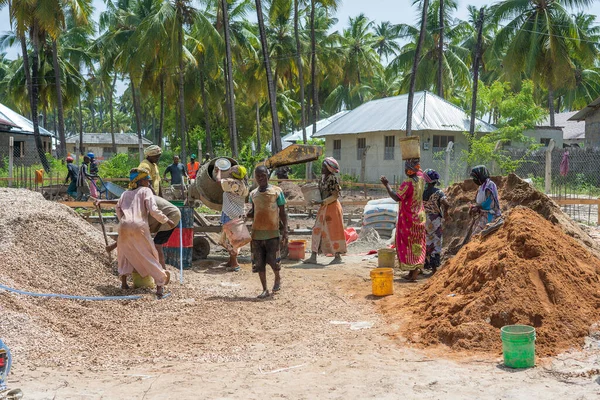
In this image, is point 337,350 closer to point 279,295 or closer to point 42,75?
point 279,295

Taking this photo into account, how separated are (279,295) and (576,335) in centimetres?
340

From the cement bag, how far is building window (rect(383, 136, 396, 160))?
64.5 ft

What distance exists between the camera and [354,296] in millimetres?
7691

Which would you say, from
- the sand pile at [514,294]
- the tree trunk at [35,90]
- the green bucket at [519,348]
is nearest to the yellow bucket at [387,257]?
the sand pile at [514,294]

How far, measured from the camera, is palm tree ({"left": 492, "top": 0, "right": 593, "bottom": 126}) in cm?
2847

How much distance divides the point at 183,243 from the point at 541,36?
2413 cm

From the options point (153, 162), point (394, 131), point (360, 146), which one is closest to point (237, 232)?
point (153, 162)

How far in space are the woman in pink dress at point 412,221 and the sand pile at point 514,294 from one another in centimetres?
147

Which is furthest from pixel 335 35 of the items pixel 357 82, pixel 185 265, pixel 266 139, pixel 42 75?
pixel 185 265

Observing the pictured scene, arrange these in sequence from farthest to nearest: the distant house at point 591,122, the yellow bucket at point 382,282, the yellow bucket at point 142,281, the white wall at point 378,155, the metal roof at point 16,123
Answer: the metal roof at point 16,123
the distant house at point 591,122
the white wall at point 378,155
the yellow bucket at point 382,282
the yellow bucket at point 142,281

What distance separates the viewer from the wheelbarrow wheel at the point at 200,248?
34.2ft

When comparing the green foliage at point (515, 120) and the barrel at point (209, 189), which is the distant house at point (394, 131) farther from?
the barrel at point (209, 189)

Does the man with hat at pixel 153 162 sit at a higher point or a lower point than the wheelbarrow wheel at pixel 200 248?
higher

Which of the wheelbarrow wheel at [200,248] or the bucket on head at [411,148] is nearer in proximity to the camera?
the bucket on head at [411,148]
